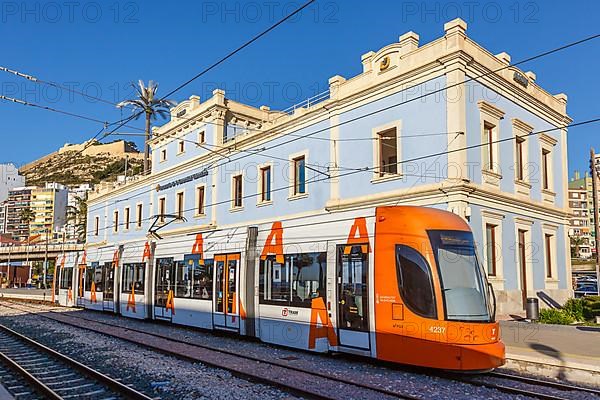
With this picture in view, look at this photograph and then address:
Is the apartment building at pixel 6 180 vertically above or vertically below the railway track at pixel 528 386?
above

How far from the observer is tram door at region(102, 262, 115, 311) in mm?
23922

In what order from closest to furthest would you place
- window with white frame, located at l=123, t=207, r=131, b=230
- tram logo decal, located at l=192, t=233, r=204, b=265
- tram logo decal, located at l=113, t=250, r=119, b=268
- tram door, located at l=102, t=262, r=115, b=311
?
1. tram logo decal, located at l=192, t=233, r=204, b=265
2. tram logo decal, located at l=113, t=250, r=119, b=268
3. tram door, located at l=102, t=262, r=115, b=311
4. window with white frame, located at l=123, t=207, r=131, b=230

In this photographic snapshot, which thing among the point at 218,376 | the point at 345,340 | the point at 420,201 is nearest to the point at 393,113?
the point at 420,201

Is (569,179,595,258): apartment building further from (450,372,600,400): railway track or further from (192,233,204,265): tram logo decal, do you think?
(450,372,600,400): railway track

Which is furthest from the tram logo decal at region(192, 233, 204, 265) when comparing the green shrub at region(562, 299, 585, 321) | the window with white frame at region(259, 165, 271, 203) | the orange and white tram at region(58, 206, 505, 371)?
the green shrub at region(562, 299, 585, 321)

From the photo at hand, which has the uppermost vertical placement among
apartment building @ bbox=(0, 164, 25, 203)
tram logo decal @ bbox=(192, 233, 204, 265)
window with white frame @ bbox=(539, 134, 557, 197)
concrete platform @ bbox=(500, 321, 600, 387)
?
window with white frame @ bbox=(539, 134, 557, 197)

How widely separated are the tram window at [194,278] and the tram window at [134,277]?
331cm

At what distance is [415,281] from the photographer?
10.3m

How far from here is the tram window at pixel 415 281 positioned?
33.0 ft

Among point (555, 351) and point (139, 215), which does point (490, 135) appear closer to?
point (555, 351)

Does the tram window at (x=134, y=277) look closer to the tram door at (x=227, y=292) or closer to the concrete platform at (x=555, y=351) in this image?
the tram door at (x=227, y=292)

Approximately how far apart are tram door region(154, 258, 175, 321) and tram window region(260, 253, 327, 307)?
592 centimetres

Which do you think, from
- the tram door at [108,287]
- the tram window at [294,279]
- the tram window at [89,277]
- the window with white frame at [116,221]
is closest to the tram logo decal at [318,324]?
the tram window at [294,279]

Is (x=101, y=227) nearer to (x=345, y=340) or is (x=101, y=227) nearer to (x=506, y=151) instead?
(x=506, y=151)
